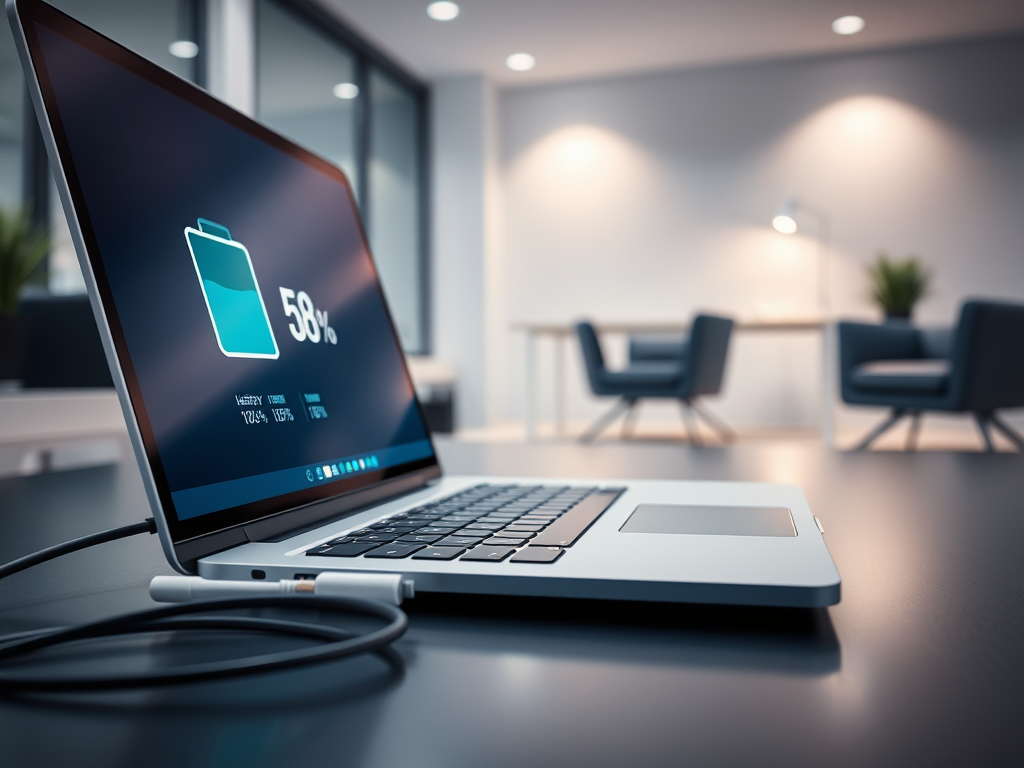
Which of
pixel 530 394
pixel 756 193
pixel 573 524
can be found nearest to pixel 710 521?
pixel 573 524

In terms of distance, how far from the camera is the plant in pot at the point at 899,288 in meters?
4.70

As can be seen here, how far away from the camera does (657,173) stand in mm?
5422

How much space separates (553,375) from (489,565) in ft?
17.9

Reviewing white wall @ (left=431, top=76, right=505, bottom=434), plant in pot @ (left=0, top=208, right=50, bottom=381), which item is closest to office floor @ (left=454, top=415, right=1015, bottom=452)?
white wall @ (left=431, top=76, right=505, bottom=434)

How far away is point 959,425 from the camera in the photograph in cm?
497

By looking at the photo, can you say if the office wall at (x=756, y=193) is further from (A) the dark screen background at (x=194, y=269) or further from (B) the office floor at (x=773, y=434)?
(A) the dark screen background at (x=194, y=269)

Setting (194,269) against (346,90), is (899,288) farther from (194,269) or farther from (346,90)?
(194,269)

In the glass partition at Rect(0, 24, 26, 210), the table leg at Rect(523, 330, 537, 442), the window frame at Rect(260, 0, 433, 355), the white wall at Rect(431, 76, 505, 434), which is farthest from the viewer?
the white wall at Rect(431, 76, 505, 434)

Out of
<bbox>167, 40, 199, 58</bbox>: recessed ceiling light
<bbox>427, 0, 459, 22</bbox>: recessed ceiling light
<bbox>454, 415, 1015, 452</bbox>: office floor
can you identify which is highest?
<bbox>427, 0, 459, 22</bbox>: recessed ceiling light

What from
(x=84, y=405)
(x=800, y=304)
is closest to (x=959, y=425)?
(x=800, y=304)

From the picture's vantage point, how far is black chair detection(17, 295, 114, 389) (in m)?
2.28

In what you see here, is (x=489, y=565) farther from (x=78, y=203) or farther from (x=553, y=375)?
(x=553, y=375)

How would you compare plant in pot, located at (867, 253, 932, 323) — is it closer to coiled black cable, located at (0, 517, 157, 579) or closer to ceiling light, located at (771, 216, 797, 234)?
ceiling light, located at (771, 216, 797, 234)

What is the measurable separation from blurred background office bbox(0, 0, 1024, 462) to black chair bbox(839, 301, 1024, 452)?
1.87 feet
